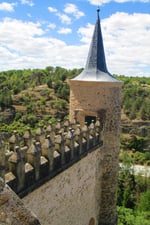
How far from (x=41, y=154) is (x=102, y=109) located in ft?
14.9

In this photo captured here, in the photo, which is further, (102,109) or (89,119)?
(89,119)

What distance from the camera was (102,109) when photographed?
11.8 meters

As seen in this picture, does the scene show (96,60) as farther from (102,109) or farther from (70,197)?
(70,197)

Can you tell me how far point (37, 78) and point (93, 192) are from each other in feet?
212

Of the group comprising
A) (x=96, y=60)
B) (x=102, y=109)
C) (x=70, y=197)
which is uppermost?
(x=96, y=60)

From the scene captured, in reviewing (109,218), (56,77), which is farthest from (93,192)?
(56,77)

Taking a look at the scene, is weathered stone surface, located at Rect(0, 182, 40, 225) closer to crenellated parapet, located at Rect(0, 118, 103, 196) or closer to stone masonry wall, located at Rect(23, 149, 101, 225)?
crenellated parapet, located at Rect(0, 118, 103, 196)

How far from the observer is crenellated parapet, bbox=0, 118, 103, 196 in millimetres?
6414

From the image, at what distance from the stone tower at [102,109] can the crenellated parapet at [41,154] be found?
0.98 meters

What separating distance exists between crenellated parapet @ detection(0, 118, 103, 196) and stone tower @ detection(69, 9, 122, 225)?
98 centimetres

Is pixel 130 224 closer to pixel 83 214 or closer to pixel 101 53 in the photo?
pixel 83 214

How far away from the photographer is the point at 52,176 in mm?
7828

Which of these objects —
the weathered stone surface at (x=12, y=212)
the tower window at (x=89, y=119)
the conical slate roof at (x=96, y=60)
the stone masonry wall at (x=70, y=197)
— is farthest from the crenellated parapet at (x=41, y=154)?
the weathered stone surface at (x=12, y=212)

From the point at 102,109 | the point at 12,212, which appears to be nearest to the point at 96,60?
the point at 102,109
